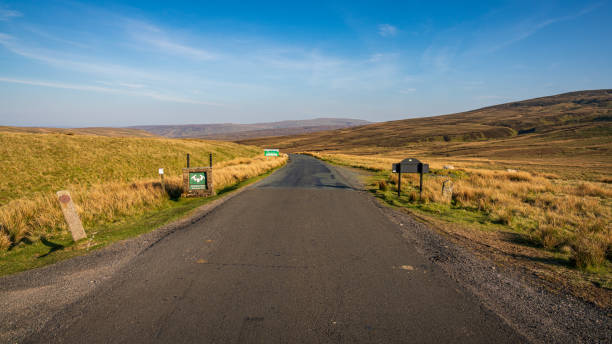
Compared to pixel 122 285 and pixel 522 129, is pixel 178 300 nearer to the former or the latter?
pixel 122 285

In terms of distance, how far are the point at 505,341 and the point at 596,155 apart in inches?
3094

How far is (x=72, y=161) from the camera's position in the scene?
30406 mm

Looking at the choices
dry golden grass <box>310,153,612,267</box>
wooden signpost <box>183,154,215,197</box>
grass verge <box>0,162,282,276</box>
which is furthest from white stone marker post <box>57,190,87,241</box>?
dry golden grass <box>310,153,612,267</box>

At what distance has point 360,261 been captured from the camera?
5238 mm

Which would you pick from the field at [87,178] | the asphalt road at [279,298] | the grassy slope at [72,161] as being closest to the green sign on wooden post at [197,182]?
the field at [87,178]

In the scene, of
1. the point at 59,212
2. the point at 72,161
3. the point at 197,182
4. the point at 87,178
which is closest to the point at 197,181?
the point at 197,182

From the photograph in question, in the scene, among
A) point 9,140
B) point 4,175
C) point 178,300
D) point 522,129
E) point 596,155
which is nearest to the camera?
point 178,300

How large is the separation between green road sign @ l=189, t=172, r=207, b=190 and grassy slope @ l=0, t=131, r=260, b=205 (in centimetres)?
1396

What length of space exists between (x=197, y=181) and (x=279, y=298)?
11.0 meters

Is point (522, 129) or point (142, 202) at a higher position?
point (522, 129)

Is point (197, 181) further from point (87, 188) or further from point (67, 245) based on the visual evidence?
point (87, 188)

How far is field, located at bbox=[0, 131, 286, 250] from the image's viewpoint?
8.35m

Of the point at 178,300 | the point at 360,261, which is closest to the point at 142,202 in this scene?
the point at 178,300

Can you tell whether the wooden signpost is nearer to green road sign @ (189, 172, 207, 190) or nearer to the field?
green road sign @ (189, 172, 207, 190)
